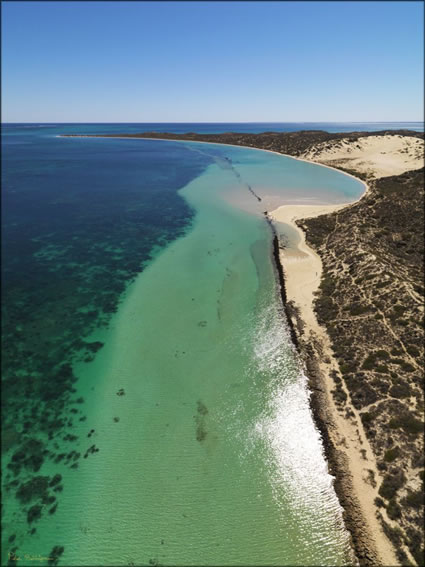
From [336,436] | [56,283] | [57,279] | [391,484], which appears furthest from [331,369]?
[57,279]

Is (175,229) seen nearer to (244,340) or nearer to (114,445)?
(244,340)

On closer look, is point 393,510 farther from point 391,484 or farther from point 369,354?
point 369,354

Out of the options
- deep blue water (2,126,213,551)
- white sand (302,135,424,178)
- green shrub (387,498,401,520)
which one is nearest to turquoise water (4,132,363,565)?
deep blue water (2,126,213,551)

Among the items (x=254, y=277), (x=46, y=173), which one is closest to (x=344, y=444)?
(x=254, y=277)

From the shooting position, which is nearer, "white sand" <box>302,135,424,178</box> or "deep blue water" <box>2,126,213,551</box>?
"deep blue water" <box>2,126,213,551</box>

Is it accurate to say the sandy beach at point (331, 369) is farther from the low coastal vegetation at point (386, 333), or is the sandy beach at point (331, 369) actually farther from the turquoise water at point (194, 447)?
the turquoise water at point (194, 447)

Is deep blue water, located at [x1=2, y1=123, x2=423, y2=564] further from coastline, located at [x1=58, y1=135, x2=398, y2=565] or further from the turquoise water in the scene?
coastline, located at [x1=58, y1=135, x2=398, y2=565]
